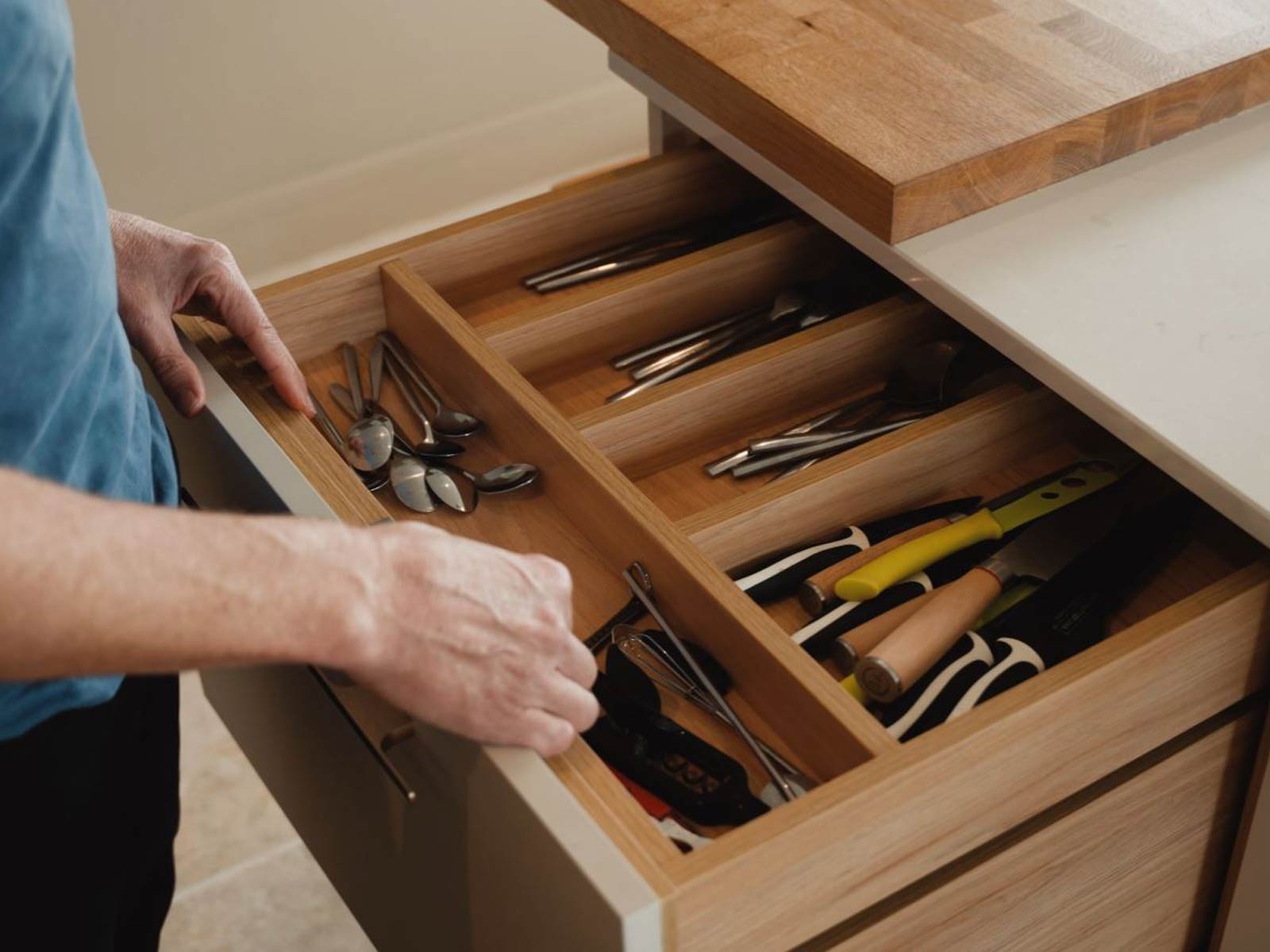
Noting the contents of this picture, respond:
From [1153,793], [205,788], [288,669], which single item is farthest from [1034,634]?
[205,788]

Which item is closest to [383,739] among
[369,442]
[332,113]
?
[369,442]

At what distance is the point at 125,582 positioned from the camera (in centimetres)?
65

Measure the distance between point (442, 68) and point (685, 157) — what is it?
1511 millimetres

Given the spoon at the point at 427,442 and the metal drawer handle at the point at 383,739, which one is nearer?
the metal drawer handle at the point at 383,739

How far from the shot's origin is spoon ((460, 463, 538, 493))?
3.70ft

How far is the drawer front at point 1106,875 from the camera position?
3.01 ft

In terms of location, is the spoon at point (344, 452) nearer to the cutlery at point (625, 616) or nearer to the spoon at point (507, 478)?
the spoon at point (507, 478)

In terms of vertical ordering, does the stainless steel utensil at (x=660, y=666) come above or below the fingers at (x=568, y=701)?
below

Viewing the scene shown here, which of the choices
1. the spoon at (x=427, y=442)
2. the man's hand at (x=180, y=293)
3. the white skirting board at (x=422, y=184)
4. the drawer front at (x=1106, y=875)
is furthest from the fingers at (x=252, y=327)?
the white skirting board at (x=422, y=184)

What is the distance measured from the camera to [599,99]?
120 inches

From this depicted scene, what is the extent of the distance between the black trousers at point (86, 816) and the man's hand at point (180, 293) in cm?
25

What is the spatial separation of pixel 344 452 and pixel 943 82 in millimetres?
550

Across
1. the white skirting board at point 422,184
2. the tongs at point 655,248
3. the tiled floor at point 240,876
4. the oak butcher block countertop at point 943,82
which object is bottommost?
the tiled floor at point 240,876

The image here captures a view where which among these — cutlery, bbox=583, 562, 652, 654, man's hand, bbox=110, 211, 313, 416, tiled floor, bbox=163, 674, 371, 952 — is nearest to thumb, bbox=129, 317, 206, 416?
man's hand, bbox=110, 211, 313, 416
